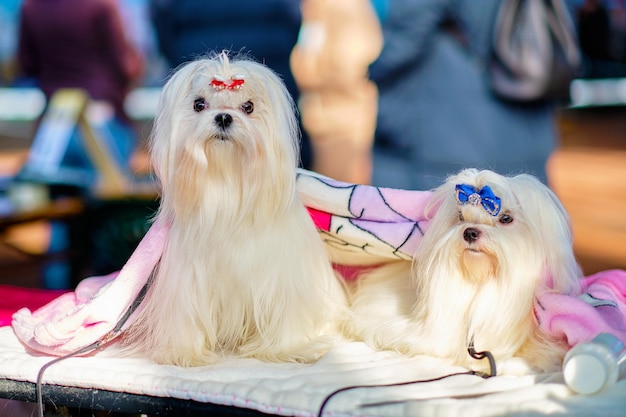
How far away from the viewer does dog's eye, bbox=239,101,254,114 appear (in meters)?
1.84

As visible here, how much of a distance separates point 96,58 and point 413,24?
2.44 m

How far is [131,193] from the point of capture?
152 inches

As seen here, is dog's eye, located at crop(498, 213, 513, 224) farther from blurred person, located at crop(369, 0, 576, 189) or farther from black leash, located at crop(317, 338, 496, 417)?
blurred person, located at crop(369, 0, 576, 189)

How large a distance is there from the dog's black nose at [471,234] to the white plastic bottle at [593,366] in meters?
0.31

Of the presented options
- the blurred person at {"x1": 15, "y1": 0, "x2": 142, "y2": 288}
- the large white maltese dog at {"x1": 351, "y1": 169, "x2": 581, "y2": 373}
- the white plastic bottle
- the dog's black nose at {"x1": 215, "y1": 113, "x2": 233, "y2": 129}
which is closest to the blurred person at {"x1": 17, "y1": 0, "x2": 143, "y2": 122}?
the blurred person at {"x1": 15, "y1": 0, "x2": 142, "y2": 288}

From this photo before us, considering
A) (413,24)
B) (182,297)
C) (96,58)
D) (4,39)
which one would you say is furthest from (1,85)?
(182,297)

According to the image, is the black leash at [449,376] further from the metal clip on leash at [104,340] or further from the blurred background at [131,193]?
the blurred background at [131,193]

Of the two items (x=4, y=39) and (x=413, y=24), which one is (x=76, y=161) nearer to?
(x=413, y=24)

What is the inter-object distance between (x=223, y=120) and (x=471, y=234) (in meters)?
0.60

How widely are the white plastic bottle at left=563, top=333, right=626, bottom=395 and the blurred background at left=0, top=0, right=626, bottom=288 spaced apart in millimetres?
1236

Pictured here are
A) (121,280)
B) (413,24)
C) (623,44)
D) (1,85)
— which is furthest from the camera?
(623,44)

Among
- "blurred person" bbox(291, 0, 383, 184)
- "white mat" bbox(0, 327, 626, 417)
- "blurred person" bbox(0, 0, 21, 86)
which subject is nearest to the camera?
"white mat" bbox(0, 327, 626, 417)

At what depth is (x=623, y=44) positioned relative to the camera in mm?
10914

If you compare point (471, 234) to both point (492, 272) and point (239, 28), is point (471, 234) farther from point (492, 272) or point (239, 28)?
point (239, 28)
